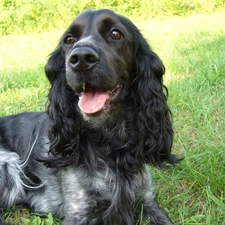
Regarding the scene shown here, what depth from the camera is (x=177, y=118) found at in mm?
3975

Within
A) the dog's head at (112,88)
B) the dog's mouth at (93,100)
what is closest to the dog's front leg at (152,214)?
the dog's head at (112,88)

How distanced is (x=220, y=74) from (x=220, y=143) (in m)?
1.67

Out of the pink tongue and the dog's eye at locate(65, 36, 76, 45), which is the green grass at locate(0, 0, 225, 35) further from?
the pink tongue

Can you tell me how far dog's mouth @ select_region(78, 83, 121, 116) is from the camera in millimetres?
2237

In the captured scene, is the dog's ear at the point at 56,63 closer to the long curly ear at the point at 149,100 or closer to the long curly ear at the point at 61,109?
the long curly ear at the point at 61,109

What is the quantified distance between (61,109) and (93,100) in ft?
1.40

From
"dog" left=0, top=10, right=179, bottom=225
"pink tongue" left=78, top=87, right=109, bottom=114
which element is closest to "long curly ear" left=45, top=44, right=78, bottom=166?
"dog" left=0, top=10, right=179, bottom=225

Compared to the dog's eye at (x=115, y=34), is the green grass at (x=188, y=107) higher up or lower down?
lower down

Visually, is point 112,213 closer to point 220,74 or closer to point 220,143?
point 220,143

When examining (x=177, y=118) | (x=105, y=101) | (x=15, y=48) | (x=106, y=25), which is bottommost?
(x=15, y=48)

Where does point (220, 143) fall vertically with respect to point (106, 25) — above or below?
below

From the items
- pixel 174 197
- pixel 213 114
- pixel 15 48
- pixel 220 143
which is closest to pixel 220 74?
pixel 213 114

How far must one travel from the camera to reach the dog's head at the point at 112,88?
2275mm

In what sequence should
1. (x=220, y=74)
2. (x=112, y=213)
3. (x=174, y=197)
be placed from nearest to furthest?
(x=112, y=213) < (x=174, y=197) < (x=220, y=74)
